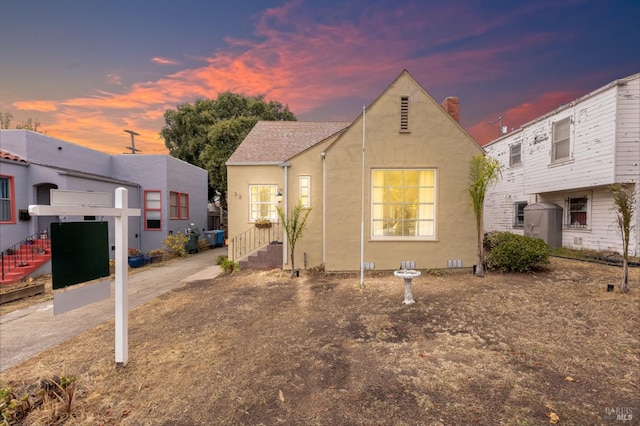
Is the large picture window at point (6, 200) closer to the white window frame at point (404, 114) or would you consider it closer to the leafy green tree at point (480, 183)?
the white window frame at point (404, 114)

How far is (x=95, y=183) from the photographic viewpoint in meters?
12.2

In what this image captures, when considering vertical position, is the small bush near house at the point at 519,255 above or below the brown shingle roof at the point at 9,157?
below

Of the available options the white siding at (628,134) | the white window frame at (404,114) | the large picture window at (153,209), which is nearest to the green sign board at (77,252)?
the white window frame at (404,114)

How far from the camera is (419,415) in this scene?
9.14ft

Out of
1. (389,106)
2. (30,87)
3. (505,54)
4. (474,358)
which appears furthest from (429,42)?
(30,87)

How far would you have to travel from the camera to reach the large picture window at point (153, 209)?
15227 millimetres

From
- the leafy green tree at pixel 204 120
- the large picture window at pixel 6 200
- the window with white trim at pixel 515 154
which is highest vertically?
the leafy green tree at pixel 204 120

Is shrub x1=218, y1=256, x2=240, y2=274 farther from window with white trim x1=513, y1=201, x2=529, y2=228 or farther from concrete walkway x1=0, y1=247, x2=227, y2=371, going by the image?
window with white trim x1=513, y1=201, x2=529, y2=228

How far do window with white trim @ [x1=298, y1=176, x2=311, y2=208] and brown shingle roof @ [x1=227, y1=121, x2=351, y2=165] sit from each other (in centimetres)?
150

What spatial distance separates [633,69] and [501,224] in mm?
9128

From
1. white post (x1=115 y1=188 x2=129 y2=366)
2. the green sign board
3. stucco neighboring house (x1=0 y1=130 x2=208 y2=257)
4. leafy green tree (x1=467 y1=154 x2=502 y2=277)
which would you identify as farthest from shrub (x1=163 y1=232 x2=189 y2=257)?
leafy green tree (x1=467 y1=154 x2=502 y2=277)

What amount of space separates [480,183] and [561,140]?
8332 mm

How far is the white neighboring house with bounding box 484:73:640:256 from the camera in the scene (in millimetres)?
9781

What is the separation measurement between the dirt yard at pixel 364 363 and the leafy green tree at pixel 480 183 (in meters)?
1.74
